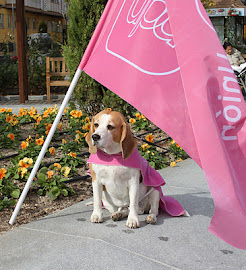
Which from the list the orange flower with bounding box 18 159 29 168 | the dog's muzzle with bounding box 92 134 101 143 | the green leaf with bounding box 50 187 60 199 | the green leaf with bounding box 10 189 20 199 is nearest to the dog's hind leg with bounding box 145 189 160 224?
the dog's muzzle with bounding box 92 134 101 143

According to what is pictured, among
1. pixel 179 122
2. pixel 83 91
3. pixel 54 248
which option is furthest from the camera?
pixel 83 91

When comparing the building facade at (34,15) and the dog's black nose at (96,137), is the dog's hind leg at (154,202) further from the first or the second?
the building facade at (34,15)

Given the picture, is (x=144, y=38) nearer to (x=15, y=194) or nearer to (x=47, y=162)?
(x=15, y=194)

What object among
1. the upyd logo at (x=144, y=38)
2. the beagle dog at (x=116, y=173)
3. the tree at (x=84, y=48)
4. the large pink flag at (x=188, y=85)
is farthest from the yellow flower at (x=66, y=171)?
the tree at (x=84, y=48)

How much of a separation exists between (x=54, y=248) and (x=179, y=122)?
129 centimetres

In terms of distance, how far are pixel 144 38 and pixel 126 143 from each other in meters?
0.82

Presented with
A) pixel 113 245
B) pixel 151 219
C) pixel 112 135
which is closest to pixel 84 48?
pixel 112 135

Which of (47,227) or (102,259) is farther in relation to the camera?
(47,227)

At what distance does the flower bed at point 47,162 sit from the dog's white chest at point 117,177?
551 millimetres

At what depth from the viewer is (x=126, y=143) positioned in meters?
3.69

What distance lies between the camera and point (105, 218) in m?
4.08

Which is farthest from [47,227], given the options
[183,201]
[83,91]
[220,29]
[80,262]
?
[220,29]

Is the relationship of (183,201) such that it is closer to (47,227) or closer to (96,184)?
(96,184)

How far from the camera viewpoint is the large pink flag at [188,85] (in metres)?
2.87
